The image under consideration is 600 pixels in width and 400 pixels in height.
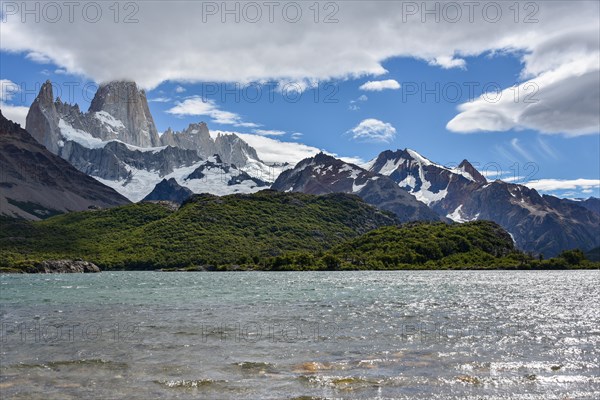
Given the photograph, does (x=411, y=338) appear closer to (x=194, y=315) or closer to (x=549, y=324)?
(x=549, y=324)

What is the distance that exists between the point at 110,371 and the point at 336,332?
19189 millimetres

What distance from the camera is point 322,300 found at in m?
76.0

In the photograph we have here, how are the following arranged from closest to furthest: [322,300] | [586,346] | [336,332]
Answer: [586,346], [336,332], [322,300]

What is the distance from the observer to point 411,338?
4056 centimetres

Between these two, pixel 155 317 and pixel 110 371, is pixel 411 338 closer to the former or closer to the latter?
pixel 110 371

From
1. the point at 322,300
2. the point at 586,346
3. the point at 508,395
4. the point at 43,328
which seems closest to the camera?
the point at 508,395

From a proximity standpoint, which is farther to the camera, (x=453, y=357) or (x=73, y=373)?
(x=453, y=357)

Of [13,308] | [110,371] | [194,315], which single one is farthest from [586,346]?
[13,308]

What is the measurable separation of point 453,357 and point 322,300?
43216mm

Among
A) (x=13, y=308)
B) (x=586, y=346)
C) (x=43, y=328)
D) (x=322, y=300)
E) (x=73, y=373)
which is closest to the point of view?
(x=73, y=373)

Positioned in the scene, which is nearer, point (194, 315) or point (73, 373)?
point (73, 373)

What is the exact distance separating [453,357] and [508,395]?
28.0 feet

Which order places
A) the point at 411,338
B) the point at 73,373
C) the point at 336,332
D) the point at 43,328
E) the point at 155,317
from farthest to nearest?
the point at 155,317, the point at 43,328, the point at 336,332, the point at 411,338, the point at 73,373

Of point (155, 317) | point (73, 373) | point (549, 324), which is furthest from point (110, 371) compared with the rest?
point (549, 324)
